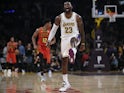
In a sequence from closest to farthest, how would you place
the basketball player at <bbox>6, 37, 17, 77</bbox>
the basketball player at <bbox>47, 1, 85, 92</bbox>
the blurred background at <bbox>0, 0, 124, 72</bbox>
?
1. the basketball player at <bbox>47, 1, 85, 92</bbox>
2. the basketball player at <bbox>6, 37, 17, 77</bbox>
3. the blurred background at <bbox>0, 0, 124, 72</bbox>

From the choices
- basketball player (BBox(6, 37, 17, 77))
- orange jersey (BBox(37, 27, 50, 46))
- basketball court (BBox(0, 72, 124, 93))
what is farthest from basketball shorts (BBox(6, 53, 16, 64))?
orange jersey (BBox(37, 27, 50, 46))

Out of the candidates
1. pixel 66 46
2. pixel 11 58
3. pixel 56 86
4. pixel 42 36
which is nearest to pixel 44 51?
pixel 42 36

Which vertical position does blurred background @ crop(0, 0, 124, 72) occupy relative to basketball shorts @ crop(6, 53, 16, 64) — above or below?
above

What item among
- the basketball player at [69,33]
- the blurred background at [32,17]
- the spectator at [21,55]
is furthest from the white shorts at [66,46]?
the blurred background at [32,17]

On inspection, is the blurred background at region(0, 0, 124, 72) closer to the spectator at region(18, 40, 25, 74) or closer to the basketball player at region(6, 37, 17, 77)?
the spectator at region(18, 40, 25, 74)

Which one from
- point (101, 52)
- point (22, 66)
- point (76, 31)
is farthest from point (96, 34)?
point (76, 31)

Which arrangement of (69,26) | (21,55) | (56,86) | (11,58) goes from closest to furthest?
1. (69,26)
2. (56,86)
3. (11,58)
4. (21,55)

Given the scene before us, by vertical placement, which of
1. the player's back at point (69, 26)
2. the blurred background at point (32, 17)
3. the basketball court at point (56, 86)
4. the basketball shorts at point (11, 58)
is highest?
→ the blurred background at point (32, 17)

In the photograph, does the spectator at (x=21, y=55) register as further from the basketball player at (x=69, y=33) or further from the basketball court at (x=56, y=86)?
the basketball player at (x=69, y=33)

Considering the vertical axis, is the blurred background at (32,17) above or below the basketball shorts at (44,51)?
above

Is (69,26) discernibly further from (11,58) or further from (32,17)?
(32,17)

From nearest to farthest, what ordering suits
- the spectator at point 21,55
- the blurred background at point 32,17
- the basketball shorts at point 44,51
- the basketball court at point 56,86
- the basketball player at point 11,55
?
the basketball court at point 56,86
the basketball shorts at point 44,51
the basketball player at point 11,55
the spectator at point 21,55
the blurred background at point 32,17

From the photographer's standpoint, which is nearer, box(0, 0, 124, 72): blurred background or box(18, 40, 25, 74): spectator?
box(18, 40, 25, 74): spectator

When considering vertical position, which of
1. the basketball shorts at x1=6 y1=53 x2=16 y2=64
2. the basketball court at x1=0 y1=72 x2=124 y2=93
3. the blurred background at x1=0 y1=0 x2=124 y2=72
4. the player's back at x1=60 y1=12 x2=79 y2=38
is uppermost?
the blurred background at x1=0 y1=0 x2=124 y2=72
